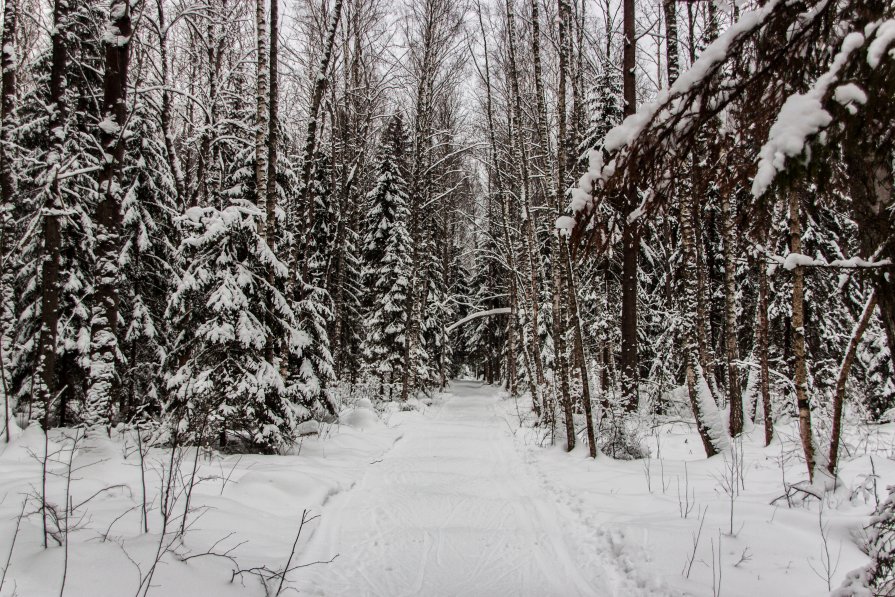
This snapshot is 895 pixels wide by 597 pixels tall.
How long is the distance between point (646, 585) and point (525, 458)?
5586 mm

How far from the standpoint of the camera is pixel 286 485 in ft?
20.1

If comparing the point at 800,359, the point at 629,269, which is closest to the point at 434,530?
the point at 800,359

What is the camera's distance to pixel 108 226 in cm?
732

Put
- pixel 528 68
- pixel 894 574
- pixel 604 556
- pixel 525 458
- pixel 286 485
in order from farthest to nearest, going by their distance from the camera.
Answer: pixel 528 68
pixel 525 458
pixel 286 485
pixel 604 556
pixel 894 574

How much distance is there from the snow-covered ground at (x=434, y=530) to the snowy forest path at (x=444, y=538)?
2 cm

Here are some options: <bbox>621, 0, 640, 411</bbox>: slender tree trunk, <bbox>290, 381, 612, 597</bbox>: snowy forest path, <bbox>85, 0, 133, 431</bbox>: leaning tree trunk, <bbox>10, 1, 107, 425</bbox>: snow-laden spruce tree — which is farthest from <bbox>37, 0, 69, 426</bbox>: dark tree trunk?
<bbox>621, 0, 640, 411</bbox>: slender tree trunk

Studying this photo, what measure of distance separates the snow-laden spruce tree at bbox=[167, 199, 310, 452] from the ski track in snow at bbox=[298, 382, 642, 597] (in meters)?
2.25

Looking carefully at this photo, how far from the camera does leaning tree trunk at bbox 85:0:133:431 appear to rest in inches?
286

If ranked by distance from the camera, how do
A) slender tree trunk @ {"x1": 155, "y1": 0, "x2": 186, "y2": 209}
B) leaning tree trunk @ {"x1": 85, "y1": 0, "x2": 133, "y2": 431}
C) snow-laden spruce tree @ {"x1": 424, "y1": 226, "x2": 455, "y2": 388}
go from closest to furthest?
leaning tree trunk @ {"x1": 85, "y1": 0, "x2": 133, "y2": 431} < slender tree trunk @ {"x1": 155, "y1": 0, "x2": 186, "y2": 209} < snow-laden spruce tree @ {"x1": 424, "y1": 226, "x2": 455, "y2": 388}

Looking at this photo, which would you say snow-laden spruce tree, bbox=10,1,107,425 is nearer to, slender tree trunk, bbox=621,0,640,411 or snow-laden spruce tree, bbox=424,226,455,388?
slender tree trunk, bbox=621,0,640,411

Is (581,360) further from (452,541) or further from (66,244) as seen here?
(66,244)

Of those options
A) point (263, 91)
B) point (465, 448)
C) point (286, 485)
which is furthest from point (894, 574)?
point (263, 91)

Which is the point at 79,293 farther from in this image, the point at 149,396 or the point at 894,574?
the point at 894,574

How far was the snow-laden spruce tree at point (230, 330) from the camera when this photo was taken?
7.62 m
